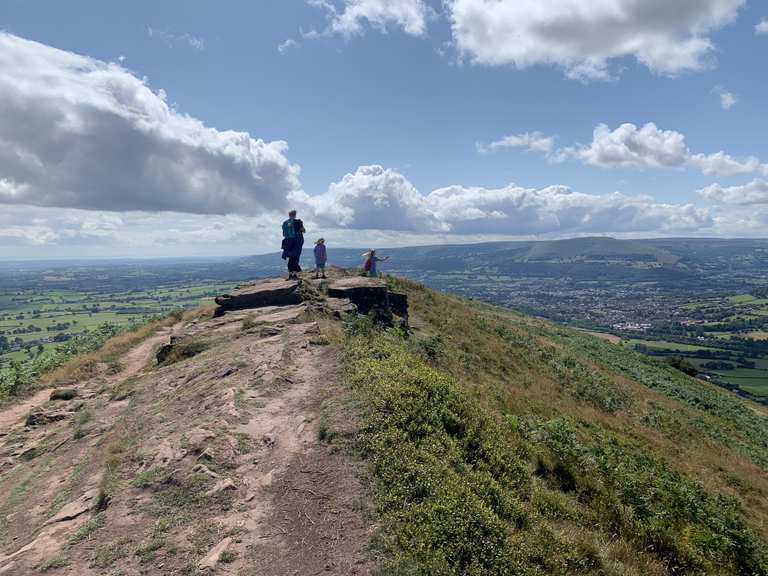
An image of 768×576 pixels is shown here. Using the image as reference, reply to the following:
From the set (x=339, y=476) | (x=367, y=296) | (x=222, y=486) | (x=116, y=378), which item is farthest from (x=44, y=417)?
(x=367, y=296)

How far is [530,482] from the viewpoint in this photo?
9.23m

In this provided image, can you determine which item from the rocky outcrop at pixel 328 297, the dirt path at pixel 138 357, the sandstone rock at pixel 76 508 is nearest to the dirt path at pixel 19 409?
the dirt path at pixel 138 357

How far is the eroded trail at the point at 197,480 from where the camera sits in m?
6.77

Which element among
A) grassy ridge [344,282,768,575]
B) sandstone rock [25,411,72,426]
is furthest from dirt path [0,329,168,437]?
grassy ridge [344,282,768,575]

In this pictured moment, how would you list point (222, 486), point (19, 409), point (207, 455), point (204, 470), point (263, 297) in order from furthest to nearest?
point (263, 297) < point (19, 409) < point (207, 455) < point (204, 470) < point (222, 486)

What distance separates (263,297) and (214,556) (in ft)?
59.6

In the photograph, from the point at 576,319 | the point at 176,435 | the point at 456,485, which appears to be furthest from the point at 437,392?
the point at 576,319

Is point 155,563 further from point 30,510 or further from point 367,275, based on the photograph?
point 367,275

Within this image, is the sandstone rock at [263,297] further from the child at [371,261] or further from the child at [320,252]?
the child at [371,261]

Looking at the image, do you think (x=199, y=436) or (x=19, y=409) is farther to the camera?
(x=19, y=409)

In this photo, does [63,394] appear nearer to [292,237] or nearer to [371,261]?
[292,237]

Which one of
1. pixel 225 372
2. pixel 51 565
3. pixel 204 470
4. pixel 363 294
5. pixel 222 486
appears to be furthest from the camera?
pixel 363 294

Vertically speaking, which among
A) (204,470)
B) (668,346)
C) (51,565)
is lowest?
(668,346)

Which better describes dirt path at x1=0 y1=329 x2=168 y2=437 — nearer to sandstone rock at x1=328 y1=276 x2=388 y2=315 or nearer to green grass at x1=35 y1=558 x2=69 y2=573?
sandstone rock at x1=328 y1=276 x2=388 y2=315
